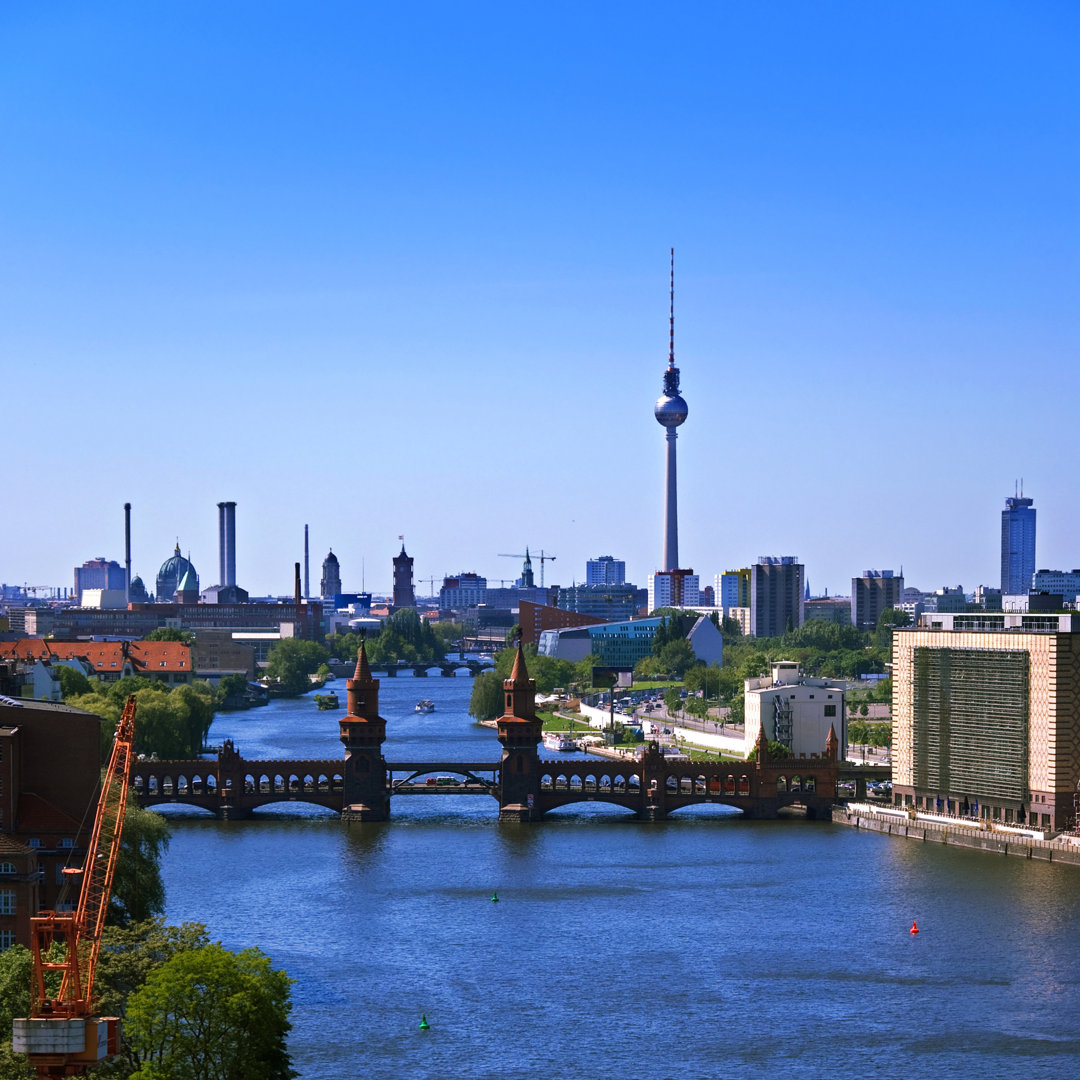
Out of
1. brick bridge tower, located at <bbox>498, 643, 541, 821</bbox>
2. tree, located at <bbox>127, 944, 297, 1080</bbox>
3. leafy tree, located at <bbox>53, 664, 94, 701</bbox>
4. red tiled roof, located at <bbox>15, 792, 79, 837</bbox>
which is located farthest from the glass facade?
tree, located at <bbox>127, 944, 297, 1080</bbox>

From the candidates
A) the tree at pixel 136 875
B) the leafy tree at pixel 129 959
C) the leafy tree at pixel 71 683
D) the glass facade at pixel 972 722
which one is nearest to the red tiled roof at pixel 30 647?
the leafy tree at pixel 71 683

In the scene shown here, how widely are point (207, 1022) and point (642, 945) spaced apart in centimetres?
2948

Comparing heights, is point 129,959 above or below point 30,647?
below

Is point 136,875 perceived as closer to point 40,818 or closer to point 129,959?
point 40,818

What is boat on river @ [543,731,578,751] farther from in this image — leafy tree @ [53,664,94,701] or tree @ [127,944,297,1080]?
tree @ [127,944,297,1080]

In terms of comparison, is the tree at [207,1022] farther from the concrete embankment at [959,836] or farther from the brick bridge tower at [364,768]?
the brick bridge tower at [364,768]

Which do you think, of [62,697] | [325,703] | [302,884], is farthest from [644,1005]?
[325,703]

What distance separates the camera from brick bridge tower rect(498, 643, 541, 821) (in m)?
107

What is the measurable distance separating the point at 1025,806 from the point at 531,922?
33411 mm

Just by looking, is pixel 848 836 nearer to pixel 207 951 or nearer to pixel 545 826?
pixel 545 826

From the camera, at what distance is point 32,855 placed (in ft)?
180

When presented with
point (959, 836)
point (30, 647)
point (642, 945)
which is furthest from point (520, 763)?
point (30, 647)

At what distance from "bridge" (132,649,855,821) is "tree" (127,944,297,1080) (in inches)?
2446

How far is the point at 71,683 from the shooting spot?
4941 inches
